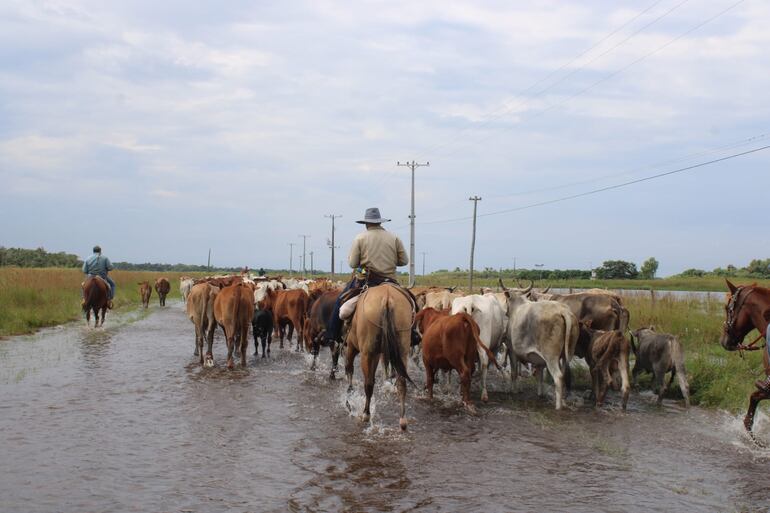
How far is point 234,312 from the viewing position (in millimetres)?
13453

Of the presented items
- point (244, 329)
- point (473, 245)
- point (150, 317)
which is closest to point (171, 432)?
point (244, 329)

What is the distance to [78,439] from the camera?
7.50 meters

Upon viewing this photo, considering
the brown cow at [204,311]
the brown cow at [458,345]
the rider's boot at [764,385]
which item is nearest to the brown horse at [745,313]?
the rider's boot at [764,385]

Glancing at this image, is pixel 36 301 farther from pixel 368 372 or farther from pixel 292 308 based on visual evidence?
pixel 368 372

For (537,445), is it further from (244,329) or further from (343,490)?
(244,329)

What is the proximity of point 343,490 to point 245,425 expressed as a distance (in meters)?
2.76

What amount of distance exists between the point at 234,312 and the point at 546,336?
5978 millimetres

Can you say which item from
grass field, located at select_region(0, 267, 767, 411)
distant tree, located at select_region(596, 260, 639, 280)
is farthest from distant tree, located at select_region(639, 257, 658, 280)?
grass field, located at select_region(0, 267, 767, 411)

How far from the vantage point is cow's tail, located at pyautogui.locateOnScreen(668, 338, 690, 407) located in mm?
10578

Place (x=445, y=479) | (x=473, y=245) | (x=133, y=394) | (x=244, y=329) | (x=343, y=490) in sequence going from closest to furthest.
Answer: (x=343, y=490) < (x=445, y=479) < (x=133, y=394) < (x=244, y=329) < (x=473, y=245)

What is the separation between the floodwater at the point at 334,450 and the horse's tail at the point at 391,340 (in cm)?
78

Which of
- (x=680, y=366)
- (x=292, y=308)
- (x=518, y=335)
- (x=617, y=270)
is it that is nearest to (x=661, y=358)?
(x=680, y=366)

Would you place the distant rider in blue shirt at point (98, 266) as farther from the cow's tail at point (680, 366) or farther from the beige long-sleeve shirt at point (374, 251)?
the cow's tail at point (680, 366)

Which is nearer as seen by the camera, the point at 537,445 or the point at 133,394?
the point at 537,445
